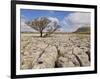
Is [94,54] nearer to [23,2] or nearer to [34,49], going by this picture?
[34,49]

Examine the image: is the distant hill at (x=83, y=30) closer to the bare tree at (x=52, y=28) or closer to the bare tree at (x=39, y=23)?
the bare tree at (x=52, y=28)

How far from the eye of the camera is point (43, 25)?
2092mm

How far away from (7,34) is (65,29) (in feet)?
1.97

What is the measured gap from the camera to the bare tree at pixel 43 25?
206 centimetres

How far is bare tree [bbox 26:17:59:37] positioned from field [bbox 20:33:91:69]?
58 mm

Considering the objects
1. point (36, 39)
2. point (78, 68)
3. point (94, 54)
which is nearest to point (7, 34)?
point (36, 39)

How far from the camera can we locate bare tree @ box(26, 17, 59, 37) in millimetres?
2064

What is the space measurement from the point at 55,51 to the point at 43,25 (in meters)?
0.30

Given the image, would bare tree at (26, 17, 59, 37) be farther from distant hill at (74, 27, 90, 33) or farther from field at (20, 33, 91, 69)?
distant hill at (74, 27, 90, 33)

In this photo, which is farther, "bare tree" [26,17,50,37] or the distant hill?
the distant hill

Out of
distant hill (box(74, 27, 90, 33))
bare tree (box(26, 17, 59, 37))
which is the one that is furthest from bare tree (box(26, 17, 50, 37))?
distant hill (box(74, 27, 90, 33))

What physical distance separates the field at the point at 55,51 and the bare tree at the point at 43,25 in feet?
0.19

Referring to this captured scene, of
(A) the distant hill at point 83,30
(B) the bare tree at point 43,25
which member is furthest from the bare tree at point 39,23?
(A) the distant hill at point 83,30

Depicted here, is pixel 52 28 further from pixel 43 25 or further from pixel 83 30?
pixel 83 30
